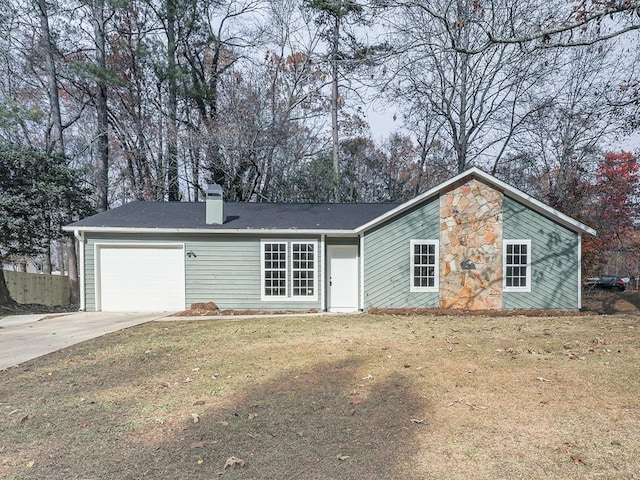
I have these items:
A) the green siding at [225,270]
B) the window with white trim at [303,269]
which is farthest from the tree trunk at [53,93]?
the window with white trim at [303,269]

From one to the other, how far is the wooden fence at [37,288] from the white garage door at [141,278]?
30.2 feet

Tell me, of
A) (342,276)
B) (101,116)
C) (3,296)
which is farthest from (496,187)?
(101,116)

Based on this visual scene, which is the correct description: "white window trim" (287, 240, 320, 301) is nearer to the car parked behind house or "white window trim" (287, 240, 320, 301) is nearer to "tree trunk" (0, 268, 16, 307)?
"tree trunk" (0, 268, 16, 307)

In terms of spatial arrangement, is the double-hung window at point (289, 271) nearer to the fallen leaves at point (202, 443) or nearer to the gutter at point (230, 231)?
the gutter at point (230, 231)

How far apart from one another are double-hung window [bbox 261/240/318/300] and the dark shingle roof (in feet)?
2.08

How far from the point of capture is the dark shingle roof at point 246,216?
473 inches

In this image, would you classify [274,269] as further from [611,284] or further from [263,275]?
[611,284]

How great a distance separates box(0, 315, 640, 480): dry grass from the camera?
3.09 meters

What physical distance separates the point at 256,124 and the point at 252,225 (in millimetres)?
8379

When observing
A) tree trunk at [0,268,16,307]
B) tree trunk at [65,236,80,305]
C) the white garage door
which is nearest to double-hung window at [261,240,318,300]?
the white garage door

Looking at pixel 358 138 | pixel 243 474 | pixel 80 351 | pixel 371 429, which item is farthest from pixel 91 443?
pixel 358 138

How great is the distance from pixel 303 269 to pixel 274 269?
0.86m

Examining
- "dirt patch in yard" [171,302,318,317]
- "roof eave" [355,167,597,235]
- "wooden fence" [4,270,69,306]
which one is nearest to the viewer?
"dirt patch in yard" [171,302,318,317]

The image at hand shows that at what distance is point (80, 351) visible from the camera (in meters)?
6.80
